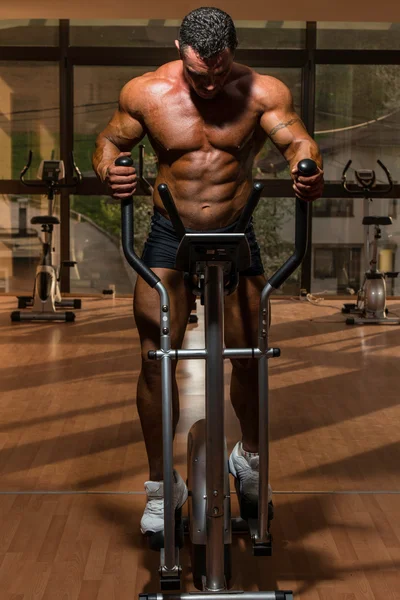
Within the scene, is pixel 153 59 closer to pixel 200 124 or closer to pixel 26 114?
pixel 26 114

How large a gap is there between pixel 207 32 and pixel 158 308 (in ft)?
2.49

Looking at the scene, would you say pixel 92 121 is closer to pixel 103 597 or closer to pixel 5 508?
pixel 5 508

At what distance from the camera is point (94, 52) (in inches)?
346

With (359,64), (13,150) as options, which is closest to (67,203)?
(13,150)

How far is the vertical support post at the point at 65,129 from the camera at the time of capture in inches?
346

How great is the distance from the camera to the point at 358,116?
8.93 metres

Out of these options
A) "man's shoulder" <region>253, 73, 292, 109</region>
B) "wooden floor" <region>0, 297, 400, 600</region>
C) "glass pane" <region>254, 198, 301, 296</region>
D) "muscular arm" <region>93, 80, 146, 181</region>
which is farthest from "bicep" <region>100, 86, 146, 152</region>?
"glass pane" <region>254, 198, 301, 296</region>

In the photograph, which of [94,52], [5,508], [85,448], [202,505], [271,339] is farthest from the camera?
[94,52]

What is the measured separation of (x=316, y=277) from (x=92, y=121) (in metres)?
2.63

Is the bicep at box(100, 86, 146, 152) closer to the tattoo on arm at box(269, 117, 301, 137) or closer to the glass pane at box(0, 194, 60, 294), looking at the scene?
the tattoo on arm at box(269, 117, 301, 137)

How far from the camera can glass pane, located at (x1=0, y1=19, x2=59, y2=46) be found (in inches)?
344

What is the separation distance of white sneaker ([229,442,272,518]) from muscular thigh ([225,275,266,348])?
367mm

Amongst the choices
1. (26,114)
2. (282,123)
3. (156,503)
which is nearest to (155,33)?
(26,114)

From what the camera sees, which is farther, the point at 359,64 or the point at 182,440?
the point at 359,64
